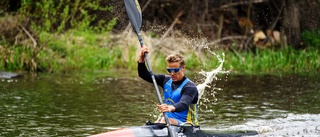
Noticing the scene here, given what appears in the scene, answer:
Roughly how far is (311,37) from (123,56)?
5606mm

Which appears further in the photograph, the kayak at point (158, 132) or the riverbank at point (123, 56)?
the riverbank at point (123, 56)

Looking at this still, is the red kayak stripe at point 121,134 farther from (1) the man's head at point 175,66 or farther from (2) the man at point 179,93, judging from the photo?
(1) the man's head at point 175,66

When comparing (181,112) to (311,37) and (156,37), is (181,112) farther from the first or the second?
(311,37)

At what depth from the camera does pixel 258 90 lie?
13.4m

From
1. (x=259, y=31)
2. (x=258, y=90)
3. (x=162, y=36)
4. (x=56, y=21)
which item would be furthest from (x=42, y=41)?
(x=259, y=31)

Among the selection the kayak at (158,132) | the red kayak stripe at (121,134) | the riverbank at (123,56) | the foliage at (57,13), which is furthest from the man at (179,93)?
the foliage at (57,13)

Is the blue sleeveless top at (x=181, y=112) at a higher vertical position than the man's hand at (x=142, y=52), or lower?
lower

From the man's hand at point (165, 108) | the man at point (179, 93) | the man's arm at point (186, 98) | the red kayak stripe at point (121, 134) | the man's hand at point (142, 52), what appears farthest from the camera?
the man's hand at point (142, 52)

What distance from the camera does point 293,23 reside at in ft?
63.8

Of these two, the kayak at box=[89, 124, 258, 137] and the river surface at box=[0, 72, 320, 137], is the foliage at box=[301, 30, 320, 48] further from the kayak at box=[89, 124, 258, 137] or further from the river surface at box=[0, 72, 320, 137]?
the kayak at box=[89, 124, 258, 137]

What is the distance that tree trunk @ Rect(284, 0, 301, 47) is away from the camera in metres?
19.3

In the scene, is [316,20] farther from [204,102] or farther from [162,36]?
[204,102]

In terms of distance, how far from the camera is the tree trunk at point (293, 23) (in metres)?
19.3

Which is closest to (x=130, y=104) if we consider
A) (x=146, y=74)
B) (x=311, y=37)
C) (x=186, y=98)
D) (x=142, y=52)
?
(x=146, y=74)
